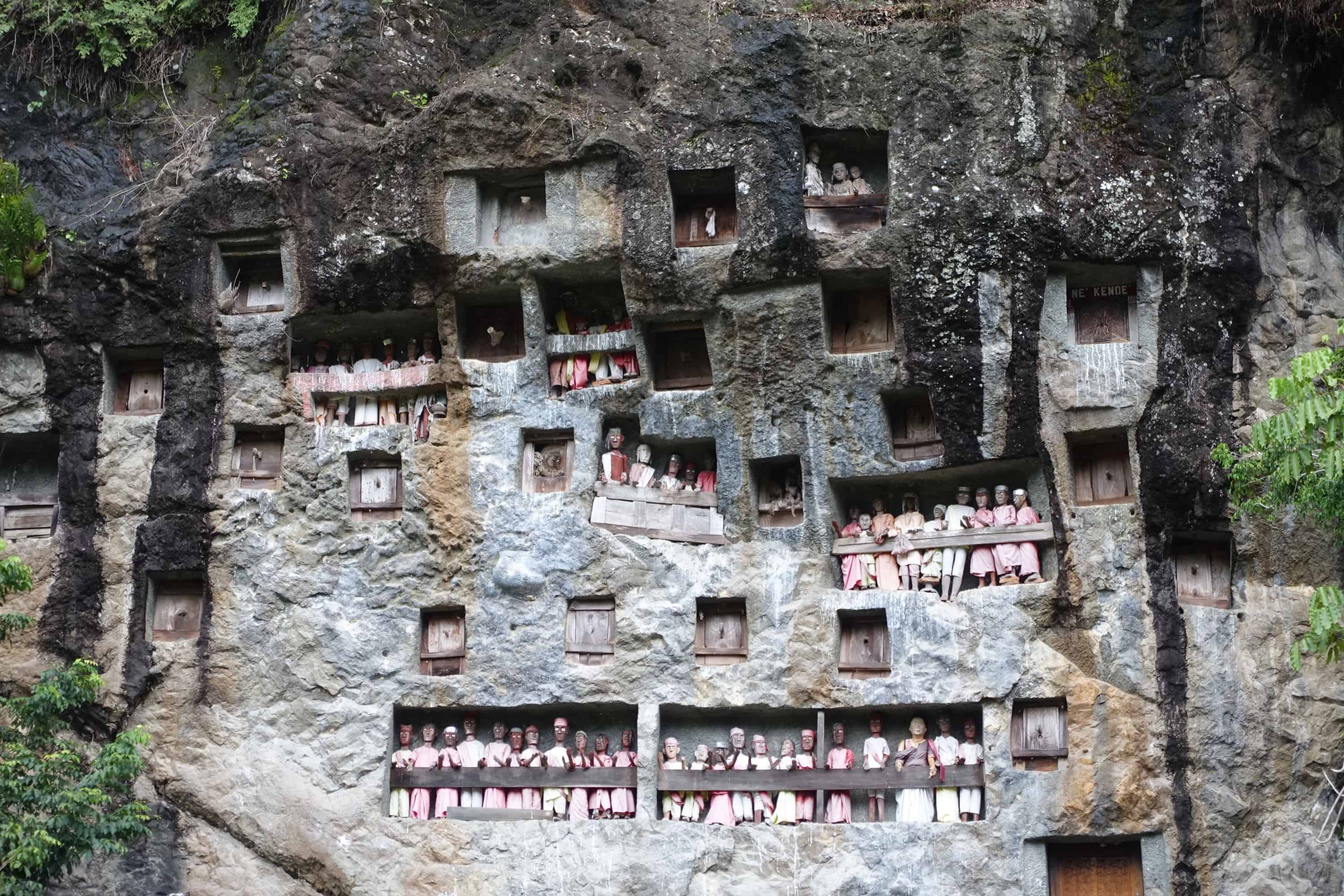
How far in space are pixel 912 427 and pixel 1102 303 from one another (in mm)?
2552

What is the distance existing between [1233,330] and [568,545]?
304 inches

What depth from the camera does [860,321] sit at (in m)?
18.5

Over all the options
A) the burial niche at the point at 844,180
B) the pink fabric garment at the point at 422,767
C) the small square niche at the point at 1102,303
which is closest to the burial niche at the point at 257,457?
the pink fabric garment at the point at 422,767

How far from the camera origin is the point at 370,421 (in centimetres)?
1897

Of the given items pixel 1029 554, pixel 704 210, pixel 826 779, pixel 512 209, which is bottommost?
pixel 826 779

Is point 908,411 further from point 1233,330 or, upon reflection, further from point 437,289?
point 437,289

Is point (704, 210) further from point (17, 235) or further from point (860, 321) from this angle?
point (17, 235)

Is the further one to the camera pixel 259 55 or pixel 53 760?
pixel 259 55

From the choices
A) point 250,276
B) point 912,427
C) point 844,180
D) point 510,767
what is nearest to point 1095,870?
point 912,427

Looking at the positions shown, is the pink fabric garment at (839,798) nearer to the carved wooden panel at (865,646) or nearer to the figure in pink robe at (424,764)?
the carved wooden panel at (865,646)

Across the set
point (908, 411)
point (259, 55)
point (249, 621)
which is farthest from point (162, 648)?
point (908, 411)

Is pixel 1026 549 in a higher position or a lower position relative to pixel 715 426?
lower

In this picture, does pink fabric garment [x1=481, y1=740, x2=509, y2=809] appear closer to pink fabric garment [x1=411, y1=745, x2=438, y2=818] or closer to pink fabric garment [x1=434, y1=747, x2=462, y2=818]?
pink fabric garment [x1=434, y1=747, x2=462, y2=818]

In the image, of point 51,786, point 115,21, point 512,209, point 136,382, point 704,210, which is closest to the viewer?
point 51,786
